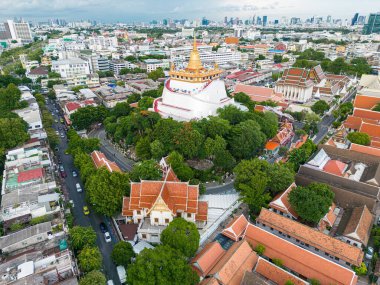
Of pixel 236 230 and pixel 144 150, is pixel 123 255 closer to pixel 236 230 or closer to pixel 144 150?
pixel 236 230

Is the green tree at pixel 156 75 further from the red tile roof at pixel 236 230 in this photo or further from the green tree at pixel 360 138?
the red tile roof at pixel 236 230

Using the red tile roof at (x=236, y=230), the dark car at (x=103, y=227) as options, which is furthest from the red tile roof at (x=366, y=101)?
the dark car at (x=103, y=227)

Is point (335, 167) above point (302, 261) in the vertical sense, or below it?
below

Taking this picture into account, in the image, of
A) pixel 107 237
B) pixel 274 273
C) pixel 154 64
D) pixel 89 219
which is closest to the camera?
pixel 274 273

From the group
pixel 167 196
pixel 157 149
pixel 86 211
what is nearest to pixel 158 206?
pixel 167 196

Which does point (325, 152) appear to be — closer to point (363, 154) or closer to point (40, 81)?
point (363, 154)

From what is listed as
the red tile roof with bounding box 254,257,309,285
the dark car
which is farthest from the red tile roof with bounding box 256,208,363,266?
the dark car

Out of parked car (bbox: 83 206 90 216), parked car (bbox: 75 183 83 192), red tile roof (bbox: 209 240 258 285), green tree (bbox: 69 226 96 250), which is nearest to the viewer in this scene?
red tile roof (bbox: 209 240 258 285)

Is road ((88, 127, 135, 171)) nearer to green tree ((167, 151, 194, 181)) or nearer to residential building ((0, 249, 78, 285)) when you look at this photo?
green tree ((167, 151, 194, 181))
